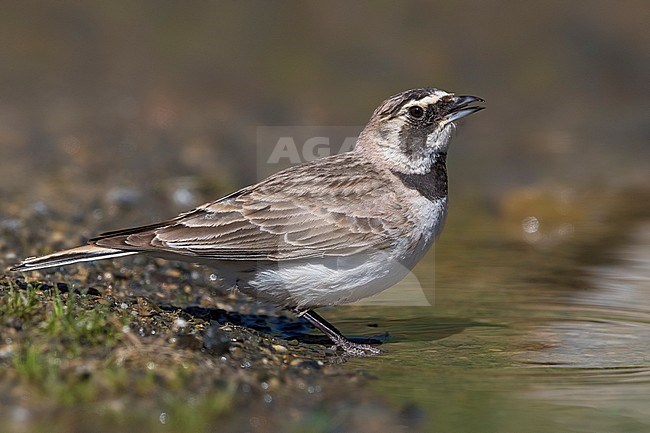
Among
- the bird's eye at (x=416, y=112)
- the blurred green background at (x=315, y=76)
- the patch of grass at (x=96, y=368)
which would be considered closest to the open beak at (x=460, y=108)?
the bird's eye at (x=416, y=112)

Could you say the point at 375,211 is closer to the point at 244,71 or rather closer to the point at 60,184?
the point at 60,184

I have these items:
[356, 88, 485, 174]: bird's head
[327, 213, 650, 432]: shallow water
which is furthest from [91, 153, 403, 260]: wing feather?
[327, 213, 650, 432]: shallow water

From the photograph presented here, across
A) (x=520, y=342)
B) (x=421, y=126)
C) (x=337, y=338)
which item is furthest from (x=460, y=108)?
(x=337, y=338)

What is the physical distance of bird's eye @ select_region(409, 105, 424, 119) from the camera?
27.0 feet

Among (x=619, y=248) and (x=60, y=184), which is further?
(x=60, y=184)

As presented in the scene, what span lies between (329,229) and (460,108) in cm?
139

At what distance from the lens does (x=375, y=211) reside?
7863 mm

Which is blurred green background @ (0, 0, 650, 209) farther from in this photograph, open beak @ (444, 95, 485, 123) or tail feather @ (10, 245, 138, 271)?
tail feather @ (10, 245, 138, 271)

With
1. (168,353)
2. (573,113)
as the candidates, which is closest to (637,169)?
(573,113)

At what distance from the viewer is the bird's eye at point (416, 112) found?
27.0 feet

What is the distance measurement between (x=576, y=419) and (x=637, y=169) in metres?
8.77

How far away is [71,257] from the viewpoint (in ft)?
25.3

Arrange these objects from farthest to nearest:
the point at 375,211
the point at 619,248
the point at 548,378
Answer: the point at 619,248
the point at 375,211
the point at 548,378

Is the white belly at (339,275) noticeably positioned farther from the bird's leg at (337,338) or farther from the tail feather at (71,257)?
the tail feather at (71,257)
